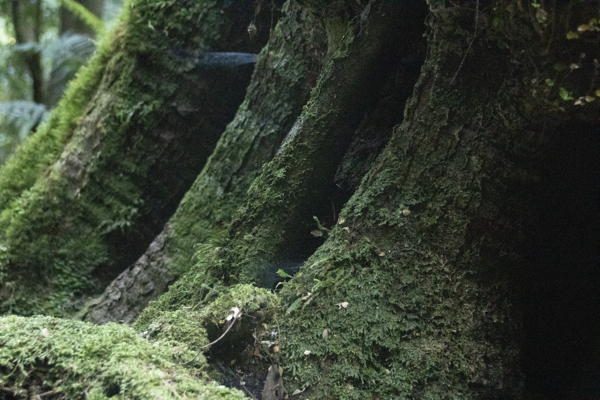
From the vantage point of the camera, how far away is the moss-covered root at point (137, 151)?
372 centimetres

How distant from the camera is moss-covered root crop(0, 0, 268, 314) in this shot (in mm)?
3723

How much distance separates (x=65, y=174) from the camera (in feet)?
12.5

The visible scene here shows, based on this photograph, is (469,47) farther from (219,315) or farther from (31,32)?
(31,32)

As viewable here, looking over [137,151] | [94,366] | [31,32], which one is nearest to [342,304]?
[94,366]

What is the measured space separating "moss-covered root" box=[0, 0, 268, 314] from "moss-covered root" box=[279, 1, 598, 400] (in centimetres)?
203

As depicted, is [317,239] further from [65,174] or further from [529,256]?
[65,174]

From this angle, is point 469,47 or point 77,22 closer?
point 469,47

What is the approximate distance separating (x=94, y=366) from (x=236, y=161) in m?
1.69

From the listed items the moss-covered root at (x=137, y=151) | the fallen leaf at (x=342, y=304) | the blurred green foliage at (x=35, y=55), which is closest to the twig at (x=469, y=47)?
the fallen leaf at (x=342, y=304)

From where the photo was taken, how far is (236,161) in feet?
10.4

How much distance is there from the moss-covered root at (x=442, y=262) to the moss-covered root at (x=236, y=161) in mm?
1073

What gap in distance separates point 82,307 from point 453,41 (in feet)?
10.0

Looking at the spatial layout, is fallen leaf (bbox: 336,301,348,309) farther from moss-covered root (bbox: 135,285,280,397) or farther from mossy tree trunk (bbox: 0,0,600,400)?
moss-covered root (bbox: 135,285,280,397)

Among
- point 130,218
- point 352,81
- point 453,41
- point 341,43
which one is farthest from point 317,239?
point 130,218
